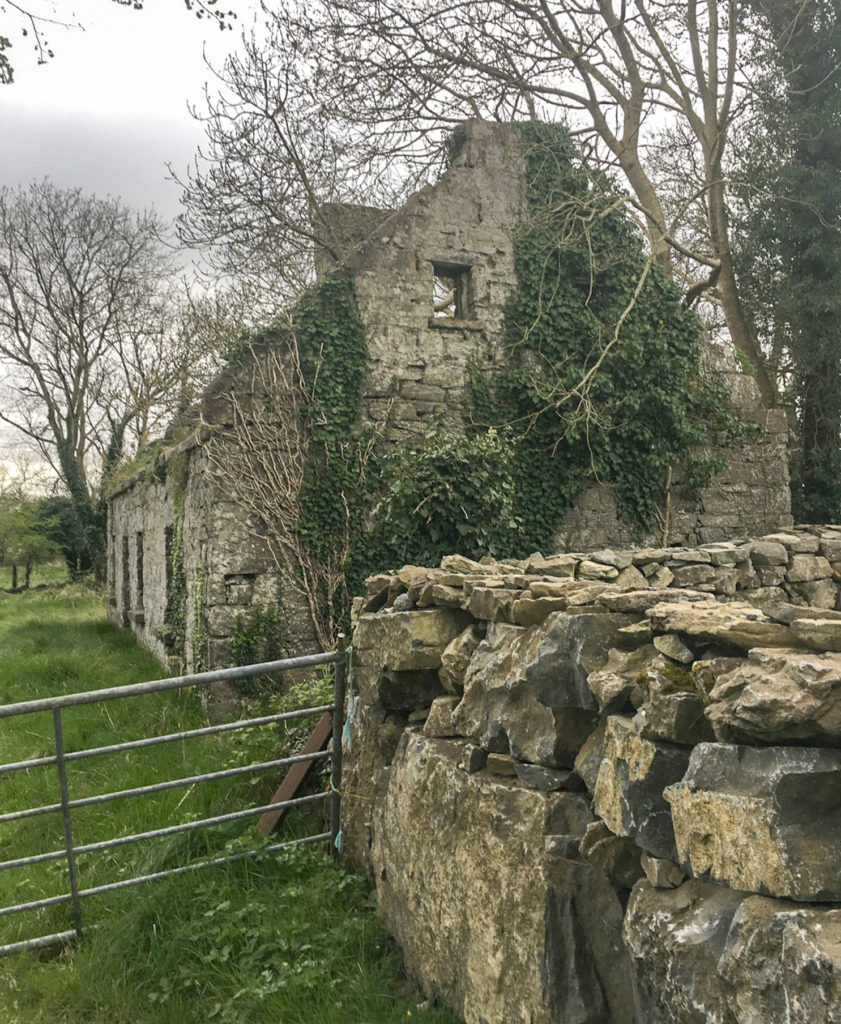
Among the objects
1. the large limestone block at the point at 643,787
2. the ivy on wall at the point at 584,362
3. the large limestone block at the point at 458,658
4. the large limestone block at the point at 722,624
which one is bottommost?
the large limestone block at the point at 643,787

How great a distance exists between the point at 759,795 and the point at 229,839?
3458 millimetres

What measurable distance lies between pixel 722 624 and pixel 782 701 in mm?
461

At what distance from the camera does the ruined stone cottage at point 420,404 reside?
885 cm

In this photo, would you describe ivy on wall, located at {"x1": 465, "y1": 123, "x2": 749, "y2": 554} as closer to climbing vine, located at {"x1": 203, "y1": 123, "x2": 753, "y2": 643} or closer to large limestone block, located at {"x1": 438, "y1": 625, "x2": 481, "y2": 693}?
climbing vine, located at {"x1": 203, "y1": 123, "x2": 753, "y2": 643}

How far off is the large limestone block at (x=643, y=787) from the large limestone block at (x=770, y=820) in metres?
0.17

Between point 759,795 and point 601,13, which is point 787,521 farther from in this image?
point 759,795

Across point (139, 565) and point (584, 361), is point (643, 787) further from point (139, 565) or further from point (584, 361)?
point (139, 565)

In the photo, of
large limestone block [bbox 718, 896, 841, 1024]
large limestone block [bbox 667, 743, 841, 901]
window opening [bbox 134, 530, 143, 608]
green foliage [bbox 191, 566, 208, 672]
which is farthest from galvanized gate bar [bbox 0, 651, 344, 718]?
window opening [bbox 134, 530, 143, 608]

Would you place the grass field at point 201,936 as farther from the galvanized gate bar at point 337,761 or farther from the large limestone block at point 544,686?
the large limestone block at point 544,686

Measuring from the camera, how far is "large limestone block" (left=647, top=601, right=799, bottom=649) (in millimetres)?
2203

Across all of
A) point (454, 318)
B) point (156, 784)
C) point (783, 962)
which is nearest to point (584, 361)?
point (454, 318)

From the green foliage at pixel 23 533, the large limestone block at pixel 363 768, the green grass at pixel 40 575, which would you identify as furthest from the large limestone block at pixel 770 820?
the green grass at pixel 40 575

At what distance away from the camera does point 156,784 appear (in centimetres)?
432

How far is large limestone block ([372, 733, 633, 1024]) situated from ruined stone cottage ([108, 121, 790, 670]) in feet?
17.7
